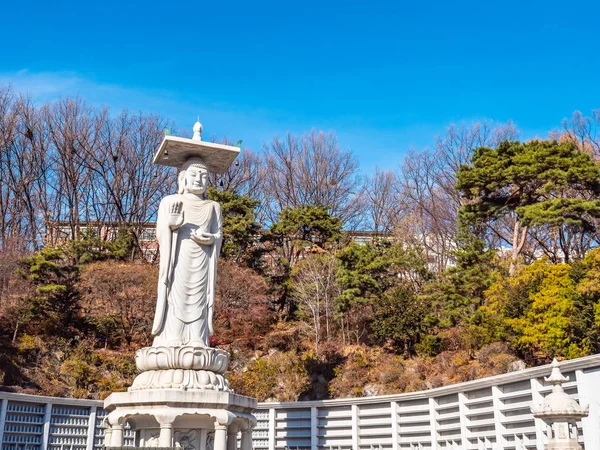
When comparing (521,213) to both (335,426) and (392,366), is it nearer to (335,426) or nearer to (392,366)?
(392,366)

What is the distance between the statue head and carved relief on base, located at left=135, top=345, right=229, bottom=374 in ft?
8.70

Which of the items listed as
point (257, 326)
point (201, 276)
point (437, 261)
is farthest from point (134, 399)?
point (437, 261)

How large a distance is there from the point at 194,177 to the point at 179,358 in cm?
303

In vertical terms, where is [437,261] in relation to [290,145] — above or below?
below

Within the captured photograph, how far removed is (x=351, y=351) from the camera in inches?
687

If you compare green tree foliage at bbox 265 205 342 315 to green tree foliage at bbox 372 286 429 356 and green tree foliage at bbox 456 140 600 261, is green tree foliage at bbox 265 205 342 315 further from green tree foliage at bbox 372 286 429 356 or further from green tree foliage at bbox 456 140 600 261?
green tree foliage at bbox 456 140 600 261

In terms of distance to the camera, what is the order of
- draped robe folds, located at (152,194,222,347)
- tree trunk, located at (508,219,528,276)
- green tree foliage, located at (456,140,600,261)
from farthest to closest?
tree trunk, located at (508,219,528,276)
green tree foliage, located at (456,140,600,261)
draped robe folds, located at (152,194,222,347)

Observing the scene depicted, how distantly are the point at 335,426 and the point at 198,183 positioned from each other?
20.4 ft

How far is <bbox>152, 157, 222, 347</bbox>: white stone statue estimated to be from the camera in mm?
9680

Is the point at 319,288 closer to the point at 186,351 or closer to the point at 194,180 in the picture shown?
the point at 194,180

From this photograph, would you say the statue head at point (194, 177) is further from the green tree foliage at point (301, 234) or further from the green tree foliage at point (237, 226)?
the green tree foliage at point (301, 234)

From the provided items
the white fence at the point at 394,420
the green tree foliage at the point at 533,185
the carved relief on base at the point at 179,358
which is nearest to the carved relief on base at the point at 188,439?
the carved relief on base at the point at 179,358

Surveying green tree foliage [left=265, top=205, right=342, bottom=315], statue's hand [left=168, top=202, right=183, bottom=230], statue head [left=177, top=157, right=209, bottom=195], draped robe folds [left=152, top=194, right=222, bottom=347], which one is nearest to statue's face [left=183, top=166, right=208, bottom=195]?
statue head [left=177, top=157, right=209, bottom=195]

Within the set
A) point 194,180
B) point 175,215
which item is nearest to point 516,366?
point 194,180
